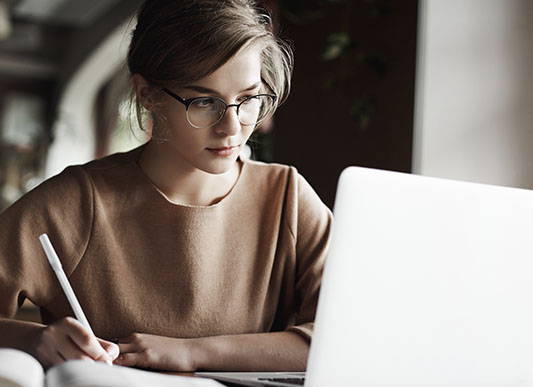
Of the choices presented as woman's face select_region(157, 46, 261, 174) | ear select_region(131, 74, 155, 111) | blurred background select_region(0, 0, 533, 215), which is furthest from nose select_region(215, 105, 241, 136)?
blurred background select_region(0, 0, 533, 215)

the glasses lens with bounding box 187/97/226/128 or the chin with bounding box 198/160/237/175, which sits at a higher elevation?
the glasses lens with bounding box 187/97/226/128

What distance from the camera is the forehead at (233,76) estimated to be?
1293mm

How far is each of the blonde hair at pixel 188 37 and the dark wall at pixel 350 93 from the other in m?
1.22

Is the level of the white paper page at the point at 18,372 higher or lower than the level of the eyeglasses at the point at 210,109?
lower

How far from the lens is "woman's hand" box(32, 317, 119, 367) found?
3.35ft

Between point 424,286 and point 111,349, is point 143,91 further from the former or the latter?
point 424,286

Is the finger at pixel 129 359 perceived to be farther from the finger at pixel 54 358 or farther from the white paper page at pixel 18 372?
the white paper page at pixel 18 372

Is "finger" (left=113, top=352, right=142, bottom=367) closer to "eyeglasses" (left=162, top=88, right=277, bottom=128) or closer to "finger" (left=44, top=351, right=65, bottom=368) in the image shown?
"finger" (left=44, top=351, right=65, bottom=368)

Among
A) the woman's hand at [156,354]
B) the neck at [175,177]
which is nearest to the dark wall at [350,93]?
the neck at [175,177]

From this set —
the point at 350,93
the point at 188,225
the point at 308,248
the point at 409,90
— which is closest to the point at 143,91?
the point at 188,225

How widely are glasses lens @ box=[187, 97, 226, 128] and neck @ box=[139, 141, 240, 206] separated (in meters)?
0.15

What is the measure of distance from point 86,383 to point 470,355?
18.8 inches

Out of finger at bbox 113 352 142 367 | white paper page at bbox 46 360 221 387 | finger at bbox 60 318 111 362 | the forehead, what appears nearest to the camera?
white paper page at bbox 46 360 221 387

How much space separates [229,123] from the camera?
4.25ft
